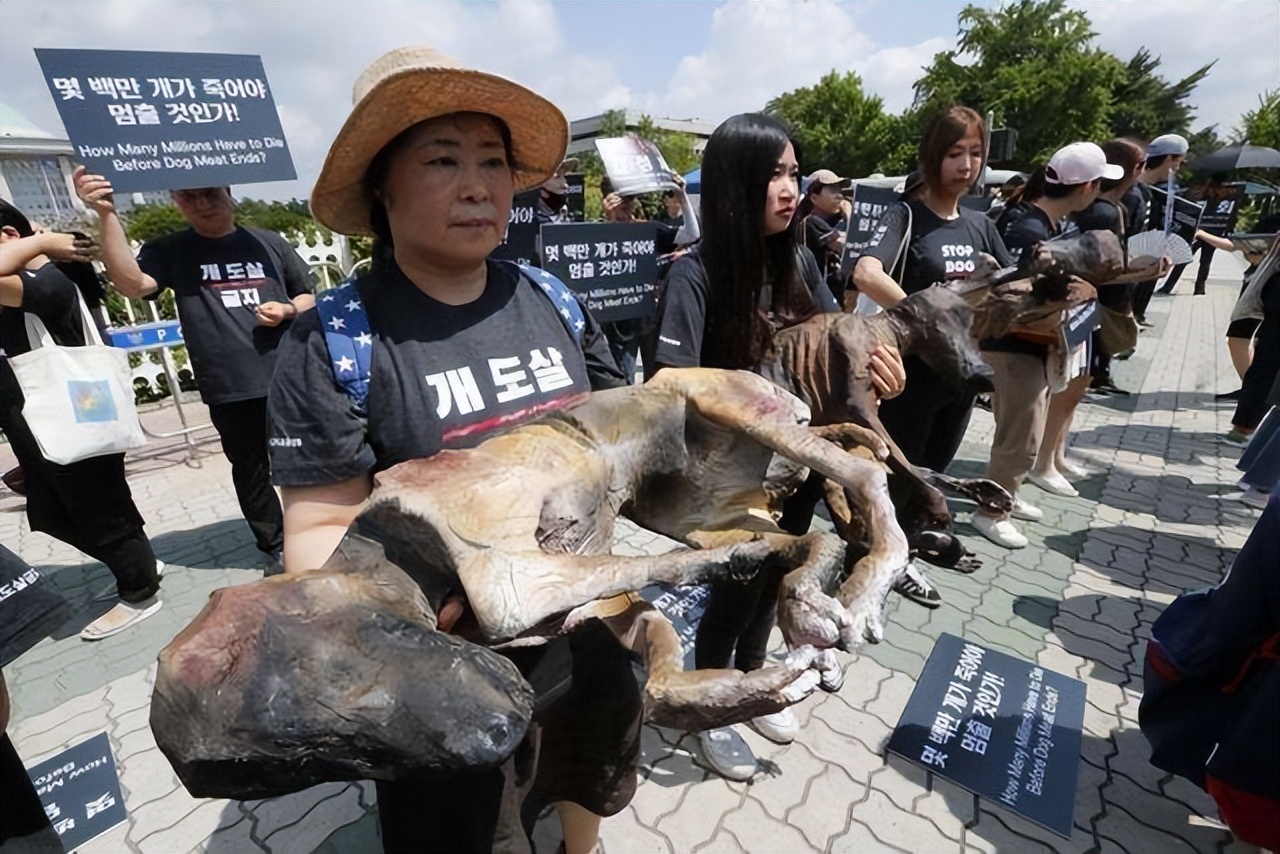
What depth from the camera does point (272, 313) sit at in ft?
11.0

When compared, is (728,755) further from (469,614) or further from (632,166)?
(632,166)

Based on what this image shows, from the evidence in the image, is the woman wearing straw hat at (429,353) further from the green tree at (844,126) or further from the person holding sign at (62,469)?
the green tree at (844,126)

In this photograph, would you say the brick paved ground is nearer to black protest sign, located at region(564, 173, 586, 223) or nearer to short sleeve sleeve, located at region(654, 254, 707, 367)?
short sleeve sleeve, located at region(654, 254, 707, 367)

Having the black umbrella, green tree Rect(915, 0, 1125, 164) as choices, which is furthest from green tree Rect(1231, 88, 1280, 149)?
the black umbrella

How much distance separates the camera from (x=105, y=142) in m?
2.79

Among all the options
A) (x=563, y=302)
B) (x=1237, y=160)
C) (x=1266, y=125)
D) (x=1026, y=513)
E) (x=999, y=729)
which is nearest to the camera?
(x=563, y=302)

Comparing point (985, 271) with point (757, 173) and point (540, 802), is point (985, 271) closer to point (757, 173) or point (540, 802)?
point (757, 173)

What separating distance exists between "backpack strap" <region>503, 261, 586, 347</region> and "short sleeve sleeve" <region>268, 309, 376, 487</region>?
1.77ft

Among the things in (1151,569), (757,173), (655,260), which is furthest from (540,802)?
(1151,569)

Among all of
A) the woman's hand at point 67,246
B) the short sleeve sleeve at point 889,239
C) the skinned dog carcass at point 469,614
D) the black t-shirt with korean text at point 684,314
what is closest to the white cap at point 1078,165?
the short sleeve sleeve at point 889,239

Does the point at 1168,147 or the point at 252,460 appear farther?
the point at 1168,147

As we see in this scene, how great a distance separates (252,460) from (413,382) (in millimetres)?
2974

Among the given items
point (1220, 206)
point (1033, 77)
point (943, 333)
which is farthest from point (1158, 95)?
point (943, 333)

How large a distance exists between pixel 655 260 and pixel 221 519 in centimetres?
374
